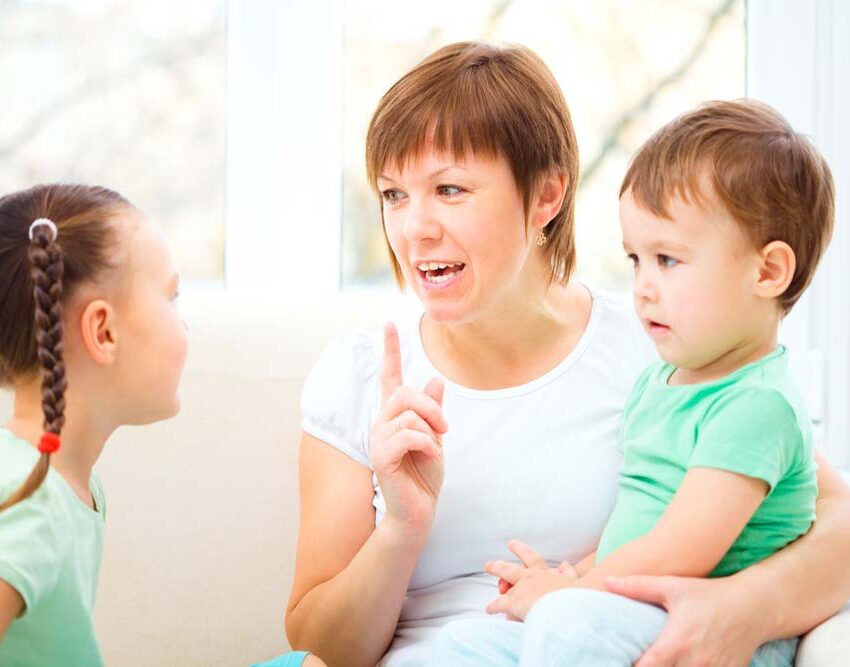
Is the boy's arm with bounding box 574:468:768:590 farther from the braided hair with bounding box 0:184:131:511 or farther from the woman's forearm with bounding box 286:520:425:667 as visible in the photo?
the braided hair with bounding box 0:184:131:511

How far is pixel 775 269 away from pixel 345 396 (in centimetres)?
70

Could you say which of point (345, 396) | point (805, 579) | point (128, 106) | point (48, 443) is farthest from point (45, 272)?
point (128, 106)

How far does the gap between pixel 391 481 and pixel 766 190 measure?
0.62 m

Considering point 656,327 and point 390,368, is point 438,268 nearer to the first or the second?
point 390,368

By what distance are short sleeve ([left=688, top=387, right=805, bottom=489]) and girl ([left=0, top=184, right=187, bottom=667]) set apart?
27.8 inches

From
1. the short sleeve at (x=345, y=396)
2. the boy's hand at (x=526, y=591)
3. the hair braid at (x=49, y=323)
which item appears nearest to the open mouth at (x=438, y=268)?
the short sleeve at (x=345, y=396)

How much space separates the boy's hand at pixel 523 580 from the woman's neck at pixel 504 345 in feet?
0.97

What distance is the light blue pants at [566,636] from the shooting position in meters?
1.31

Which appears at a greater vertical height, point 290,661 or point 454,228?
point 454,228

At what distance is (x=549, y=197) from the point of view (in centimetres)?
188

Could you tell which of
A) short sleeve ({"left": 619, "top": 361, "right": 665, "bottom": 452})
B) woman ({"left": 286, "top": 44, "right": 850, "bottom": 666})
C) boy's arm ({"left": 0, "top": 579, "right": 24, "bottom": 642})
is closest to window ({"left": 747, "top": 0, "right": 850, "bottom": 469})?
woman ({"left": 286, "top": 44, "right": 850, "bottom": 666})

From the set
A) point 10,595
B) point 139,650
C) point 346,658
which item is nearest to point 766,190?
point 346,658

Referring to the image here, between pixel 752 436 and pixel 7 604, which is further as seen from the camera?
pixel 752 436

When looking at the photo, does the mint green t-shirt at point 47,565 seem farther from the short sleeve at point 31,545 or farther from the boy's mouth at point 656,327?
the boy's mouth at point 656,327
